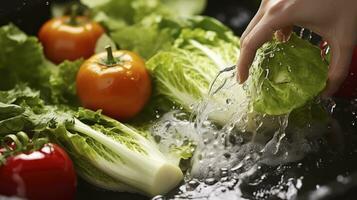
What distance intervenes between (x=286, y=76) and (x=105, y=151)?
341 millimetres

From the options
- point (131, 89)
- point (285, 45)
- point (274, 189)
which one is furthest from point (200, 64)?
point (274, 189)

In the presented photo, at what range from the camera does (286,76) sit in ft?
3.96

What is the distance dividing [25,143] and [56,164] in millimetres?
63

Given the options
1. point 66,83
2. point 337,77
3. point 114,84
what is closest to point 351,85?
point 337,77

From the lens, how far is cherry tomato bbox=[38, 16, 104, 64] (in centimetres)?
161

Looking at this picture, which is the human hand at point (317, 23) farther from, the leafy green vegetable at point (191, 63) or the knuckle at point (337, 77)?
the leafy green vegetable at point (191, 63)

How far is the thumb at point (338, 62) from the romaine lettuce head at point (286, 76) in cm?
2

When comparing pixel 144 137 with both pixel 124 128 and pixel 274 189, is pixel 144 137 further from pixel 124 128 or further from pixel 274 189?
pixel 274 189

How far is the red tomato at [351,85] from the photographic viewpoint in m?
1.33

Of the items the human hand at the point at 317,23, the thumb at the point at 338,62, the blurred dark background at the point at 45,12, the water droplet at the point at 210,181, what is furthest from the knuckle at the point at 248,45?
the blurred dark background at the point at 45,12

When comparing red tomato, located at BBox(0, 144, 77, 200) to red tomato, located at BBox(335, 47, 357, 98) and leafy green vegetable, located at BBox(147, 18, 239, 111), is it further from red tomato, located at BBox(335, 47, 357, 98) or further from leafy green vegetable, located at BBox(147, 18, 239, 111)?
red tomato, located at BBox(335, 47, 357, 98)

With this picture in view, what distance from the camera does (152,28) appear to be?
5.27 feet

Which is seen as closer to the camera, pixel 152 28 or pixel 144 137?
pixel 144 137

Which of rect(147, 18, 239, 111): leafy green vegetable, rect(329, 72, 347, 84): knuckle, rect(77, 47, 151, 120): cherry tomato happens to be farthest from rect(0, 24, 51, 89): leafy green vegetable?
rect(329, 72, 347, 84): knuckle
